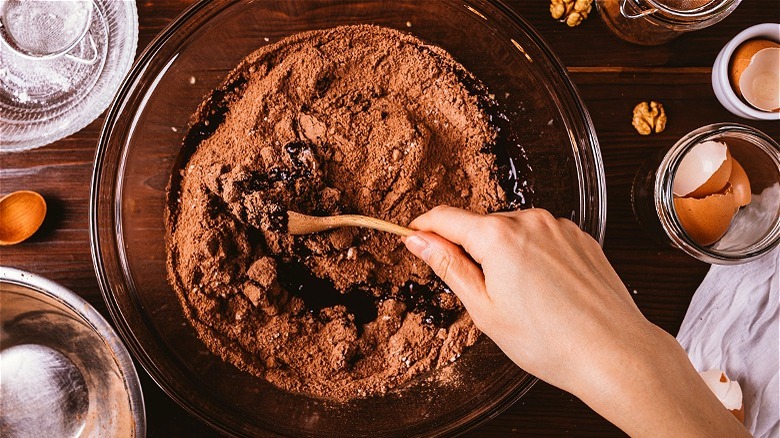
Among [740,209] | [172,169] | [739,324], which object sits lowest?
[739,324]

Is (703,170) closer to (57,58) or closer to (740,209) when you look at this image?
(740,209)

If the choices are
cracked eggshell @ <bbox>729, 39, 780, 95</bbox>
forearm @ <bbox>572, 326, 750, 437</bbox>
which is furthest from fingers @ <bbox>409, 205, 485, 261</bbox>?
cracked eggshell @ <bbox>729, 39, 780, 95</bbox>

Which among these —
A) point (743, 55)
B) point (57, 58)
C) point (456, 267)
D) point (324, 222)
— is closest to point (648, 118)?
point (743, 55)

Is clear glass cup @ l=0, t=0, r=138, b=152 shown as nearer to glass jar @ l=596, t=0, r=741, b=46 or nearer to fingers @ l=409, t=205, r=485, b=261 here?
fingers @ l=409, t=205, r=485, b=261

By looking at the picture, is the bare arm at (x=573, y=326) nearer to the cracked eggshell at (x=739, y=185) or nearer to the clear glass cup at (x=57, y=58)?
the cracked eggshell at (x=739, y=185)

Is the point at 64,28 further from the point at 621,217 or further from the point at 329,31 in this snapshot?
the point at 621,217

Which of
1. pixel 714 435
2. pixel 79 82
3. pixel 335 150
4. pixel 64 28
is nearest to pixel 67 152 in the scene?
pixel 79 82
